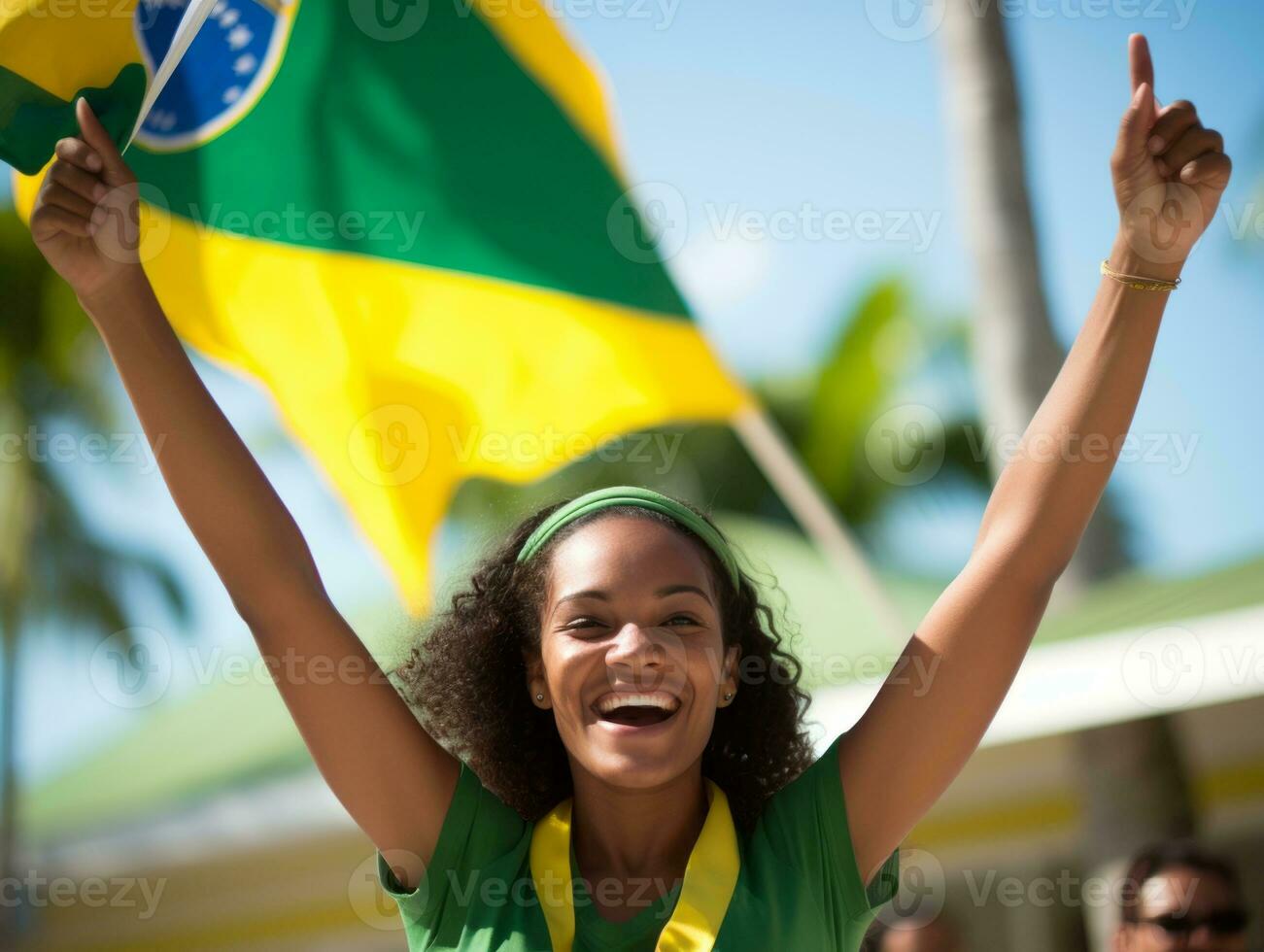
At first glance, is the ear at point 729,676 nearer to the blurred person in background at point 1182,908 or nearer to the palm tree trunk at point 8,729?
the blurred person in background at point 1182,908

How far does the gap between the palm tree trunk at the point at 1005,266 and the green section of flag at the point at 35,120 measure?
15.5 feet

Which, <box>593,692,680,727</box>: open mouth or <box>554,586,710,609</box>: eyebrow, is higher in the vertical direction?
<box>554,586,710,609</box>: eyebrow

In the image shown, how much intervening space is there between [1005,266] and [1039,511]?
5.28 metres

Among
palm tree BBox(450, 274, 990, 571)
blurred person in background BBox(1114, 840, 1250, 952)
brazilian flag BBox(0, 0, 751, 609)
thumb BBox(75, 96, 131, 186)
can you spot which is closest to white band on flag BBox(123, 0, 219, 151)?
thumb BBox(75, 96, 131, 186)

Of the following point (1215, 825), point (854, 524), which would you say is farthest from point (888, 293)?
point (1215, 825)

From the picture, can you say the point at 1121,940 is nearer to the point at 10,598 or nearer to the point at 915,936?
the point at 915,936

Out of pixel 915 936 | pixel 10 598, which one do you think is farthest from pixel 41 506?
pixel 915 936

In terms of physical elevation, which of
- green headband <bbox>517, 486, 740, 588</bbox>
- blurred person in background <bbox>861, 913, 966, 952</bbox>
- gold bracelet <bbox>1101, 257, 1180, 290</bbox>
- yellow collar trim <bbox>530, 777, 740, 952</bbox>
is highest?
blurred person in background <bbox>861, 913, 966, 952</bbox>

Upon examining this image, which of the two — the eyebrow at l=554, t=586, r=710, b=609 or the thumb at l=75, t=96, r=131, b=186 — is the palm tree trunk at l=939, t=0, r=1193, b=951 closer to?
the eyebrow at l=554, t=586, r=710, b=609

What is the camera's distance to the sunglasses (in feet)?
11.2

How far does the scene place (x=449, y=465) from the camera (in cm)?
498

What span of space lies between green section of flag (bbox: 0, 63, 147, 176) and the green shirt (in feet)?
4.09

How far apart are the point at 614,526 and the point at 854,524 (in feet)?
48.1

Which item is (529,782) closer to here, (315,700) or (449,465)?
(315,700)
